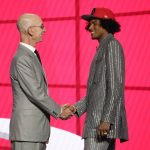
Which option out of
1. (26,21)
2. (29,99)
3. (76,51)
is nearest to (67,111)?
(29,99)

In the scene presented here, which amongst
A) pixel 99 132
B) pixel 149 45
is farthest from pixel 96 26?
pixel 149 45

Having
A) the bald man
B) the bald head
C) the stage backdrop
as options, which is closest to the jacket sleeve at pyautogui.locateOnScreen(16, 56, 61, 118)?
the bald man

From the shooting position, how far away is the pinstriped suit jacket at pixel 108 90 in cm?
359

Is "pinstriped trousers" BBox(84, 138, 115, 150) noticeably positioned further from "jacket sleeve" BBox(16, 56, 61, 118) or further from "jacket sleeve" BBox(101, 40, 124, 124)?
"jacket sleeve" BBox(16, 56, 61, 118)

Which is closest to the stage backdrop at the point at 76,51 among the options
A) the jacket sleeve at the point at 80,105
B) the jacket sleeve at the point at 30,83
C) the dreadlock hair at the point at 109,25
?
the jacket sleeve at the point at 80,105

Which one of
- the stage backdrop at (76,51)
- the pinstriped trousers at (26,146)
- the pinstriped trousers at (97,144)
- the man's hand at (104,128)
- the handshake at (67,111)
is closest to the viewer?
the man's hand at (104,128)

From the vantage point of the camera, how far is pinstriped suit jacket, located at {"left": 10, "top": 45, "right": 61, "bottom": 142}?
3.77 metres

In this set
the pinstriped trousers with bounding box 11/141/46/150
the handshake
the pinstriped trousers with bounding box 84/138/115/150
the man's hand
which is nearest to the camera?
the man's hand

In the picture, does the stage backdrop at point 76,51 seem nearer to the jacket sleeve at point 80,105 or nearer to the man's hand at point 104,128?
the jacket sleeve at point 80,105

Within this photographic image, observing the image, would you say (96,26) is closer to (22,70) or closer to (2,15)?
(22,70)

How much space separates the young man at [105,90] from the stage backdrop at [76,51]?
1524 mm

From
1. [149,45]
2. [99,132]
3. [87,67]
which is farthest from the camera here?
[87,67]

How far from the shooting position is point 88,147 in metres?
3.69

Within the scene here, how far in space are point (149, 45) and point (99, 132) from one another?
6.07 feet
